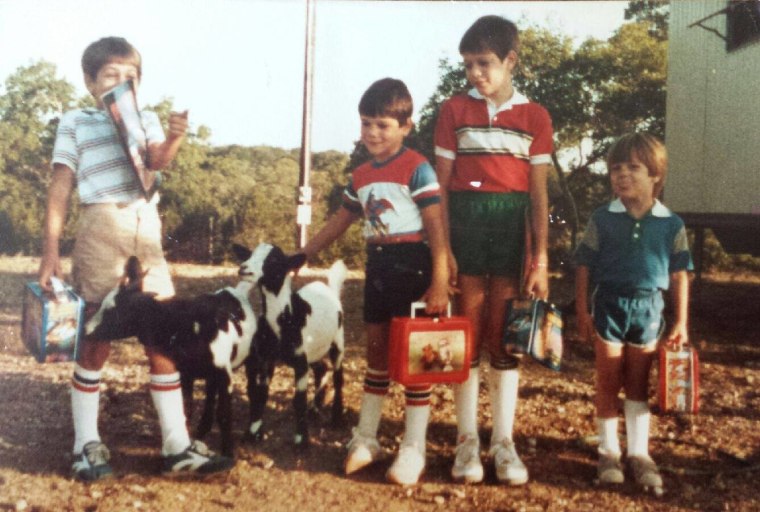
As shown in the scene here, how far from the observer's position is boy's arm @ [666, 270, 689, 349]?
8.89ft

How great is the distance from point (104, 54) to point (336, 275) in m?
1.17

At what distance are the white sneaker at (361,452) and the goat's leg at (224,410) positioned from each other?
421mm

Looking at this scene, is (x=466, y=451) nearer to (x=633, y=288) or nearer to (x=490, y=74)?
(x=633, y=288)

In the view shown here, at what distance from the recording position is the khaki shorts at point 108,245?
255cm

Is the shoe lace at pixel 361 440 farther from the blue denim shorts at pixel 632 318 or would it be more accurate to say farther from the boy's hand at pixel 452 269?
the blue denim shorts at pixel 632 318

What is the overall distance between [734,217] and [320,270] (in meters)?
2.11

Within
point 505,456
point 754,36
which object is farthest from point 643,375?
point 754,36

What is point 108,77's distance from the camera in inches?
102

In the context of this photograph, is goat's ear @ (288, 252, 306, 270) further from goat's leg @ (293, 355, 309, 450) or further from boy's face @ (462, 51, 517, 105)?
boy's face @ (462, 51, 517, 105)

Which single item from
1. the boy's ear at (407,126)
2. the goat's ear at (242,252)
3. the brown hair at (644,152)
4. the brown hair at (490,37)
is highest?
the brown hair at (490,37)

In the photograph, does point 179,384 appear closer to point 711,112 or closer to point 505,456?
point 505,456

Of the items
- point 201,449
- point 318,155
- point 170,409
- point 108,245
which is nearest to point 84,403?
point 170,409

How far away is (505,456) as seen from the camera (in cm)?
269

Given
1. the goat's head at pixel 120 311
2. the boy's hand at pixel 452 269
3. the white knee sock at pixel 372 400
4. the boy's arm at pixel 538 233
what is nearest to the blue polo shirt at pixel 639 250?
the boy's arm at pixel 538 233
